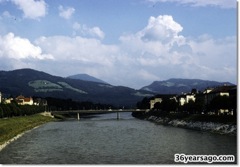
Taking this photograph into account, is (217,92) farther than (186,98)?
No

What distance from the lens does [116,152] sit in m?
39.5

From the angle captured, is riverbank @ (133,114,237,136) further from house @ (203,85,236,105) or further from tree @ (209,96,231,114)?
house @ (203,85,236,105)

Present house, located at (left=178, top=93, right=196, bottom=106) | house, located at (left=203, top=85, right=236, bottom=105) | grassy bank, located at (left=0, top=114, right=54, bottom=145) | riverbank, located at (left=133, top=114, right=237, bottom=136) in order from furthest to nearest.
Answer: house, located at (left=178, top=93, right=196, bottom=106)
house, located at (left=203, top=85, right=236, bottom=105)
riverbank, located at (left=133, top=114, right=237, bottom=136)
grassy bank, located at (left=0, top=114, right=54, bottom=145)

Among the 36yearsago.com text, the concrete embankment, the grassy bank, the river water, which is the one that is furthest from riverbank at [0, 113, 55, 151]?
the concrete embankment

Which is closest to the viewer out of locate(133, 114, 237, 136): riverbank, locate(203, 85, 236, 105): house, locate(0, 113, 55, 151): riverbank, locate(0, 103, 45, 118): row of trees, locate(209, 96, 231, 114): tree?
locate(0, 113, 55, 151): riverbank

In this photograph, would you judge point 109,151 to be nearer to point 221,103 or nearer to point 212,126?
point 212,126

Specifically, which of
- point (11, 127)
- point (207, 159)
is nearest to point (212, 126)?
point (11, 127)

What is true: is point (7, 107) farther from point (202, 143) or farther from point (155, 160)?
point (155, 160)

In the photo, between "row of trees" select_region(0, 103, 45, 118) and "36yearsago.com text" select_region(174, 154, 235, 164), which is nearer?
"36yearsago.com text" select_region(174, 154, 235, 164)

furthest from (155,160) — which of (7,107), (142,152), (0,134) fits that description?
(7,107)

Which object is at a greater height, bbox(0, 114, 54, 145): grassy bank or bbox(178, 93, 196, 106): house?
bbox(178, 93, 196, 106): house

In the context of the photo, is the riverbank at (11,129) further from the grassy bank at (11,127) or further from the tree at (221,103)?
the tree at (221,103)

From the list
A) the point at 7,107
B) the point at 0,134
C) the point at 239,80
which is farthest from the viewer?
the point at 7,107

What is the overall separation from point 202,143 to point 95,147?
11.7 metres
